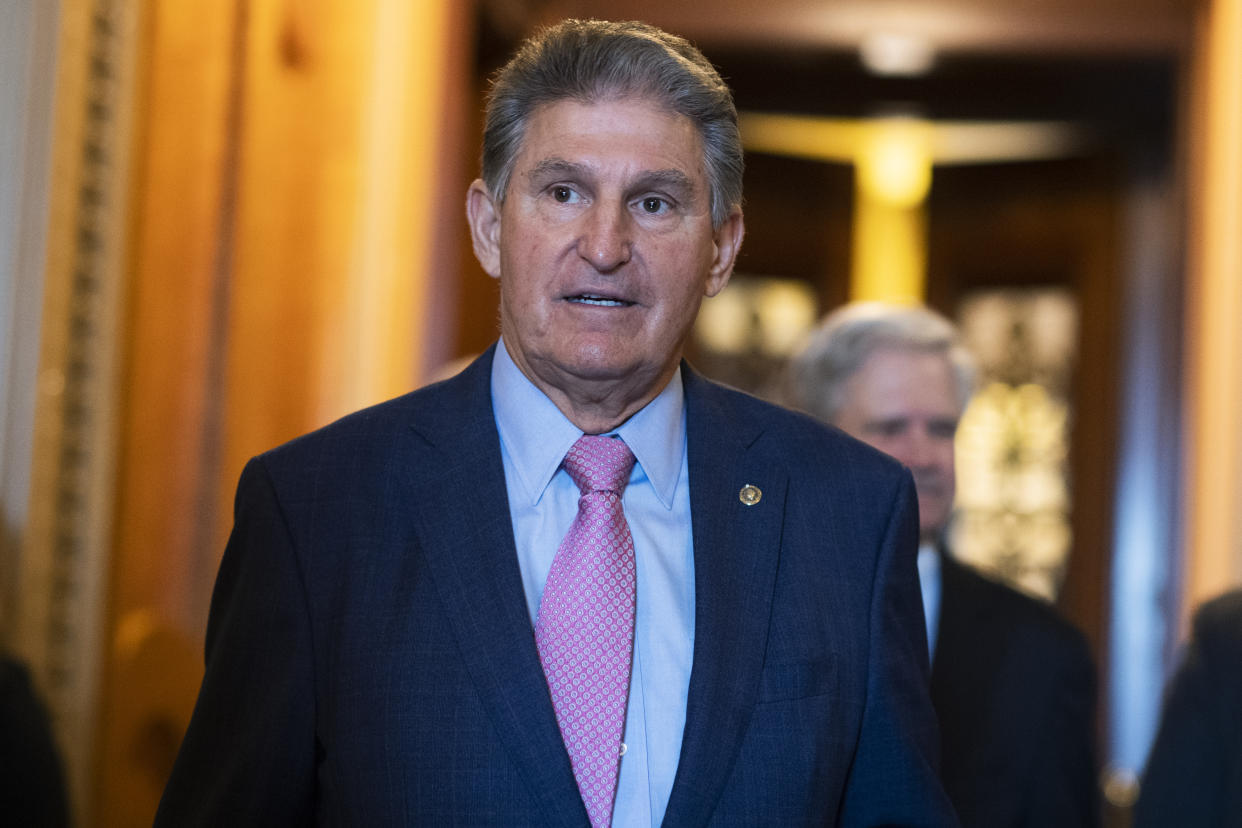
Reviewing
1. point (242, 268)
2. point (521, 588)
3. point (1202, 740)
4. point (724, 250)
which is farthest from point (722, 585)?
point (242, 268)

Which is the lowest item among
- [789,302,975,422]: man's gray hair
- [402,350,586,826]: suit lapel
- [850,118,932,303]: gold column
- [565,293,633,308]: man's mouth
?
[402,350,586,826]: suit lapel

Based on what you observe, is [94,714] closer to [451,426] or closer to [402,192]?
[451,426]

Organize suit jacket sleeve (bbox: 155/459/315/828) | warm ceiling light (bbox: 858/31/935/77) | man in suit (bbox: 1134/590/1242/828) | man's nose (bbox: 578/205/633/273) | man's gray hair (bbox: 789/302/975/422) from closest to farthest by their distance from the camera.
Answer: suit jacket sleeve (bbox: 155/459/315/828) < man's nose (bbox: 578/205/633/273) < man in suit (bbox: 1134/590/1242/828) < man's gray hair (bbox: 789/302/975/422) < warm ceiling light (bbox: 858/31/935/77)

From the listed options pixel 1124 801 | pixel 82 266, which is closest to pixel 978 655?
pixel 82 266

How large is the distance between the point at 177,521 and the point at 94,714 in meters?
0.58

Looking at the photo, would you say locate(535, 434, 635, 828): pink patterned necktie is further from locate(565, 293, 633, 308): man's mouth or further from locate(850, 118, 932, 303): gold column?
locate(850, 118, 932, 303): gold column

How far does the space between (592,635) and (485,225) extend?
0.61 meters

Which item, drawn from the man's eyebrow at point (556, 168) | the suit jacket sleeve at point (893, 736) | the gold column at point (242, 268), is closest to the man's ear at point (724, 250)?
the man's eyebrow at point (556, 168)

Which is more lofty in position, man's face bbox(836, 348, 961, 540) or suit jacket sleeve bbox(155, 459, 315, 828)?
man's face bbox(836, 348, 961, 540)

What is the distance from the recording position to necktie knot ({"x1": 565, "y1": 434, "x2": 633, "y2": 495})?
1821mm

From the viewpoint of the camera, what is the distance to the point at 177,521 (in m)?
3.04

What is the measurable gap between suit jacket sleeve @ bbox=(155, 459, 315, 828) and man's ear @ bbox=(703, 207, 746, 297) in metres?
0.68

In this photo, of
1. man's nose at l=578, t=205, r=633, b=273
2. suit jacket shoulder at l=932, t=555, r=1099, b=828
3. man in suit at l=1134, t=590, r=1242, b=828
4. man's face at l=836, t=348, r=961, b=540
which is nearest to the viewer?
man's nose at l=578, t=205, r=633, b=273

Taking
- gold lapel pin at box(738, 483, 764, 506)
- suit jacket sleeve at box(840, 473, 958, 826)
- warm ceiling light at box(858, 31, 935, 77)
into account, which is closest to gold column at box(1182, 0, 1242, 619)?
warm ceiling light at box(858, 31, 935, 77)
